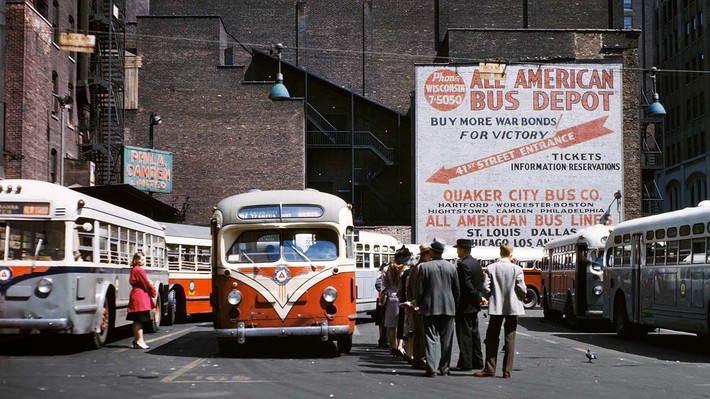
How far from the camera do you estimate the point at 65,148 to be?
4791 centimetres

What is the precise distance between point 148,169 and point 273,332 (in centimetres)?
3740

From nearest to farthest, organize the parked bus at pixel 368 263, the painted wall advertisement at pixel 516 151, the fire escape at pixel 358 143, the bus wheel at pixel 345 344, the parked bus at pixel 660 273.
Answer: the bus wheel at pixel 345 344, the parked bus at pixel 660 273, the parked bus at pixel 368 263, the painted wall advertisement at pixel 516 151, the fire escape at pixel 358 143

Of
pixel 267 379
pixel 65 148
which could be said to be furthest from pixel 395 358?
pixel 65 148

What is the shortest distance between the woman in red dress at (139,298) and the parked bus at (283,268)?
1847 millimetres

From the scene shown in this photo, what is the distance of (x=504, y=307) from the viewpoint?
46.7 feet

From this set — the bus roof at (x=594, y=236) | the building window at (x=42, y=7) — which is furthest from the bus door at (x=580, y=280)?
the building window at (x=42, y=7)

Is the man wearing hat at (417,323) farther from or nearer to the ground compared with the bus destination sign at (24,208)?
nearer to the ground

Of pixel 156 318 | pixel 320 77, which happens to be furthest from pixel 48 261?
pixel 320 77

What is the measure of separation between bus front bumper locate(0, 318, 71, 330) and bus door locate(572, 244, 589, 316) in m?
13.9

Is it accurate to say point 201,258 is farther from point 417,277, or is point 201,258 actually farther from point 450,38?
point 450,38

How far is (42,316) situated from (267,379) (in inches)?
198

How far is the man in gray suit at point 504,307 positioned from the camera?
559 inches

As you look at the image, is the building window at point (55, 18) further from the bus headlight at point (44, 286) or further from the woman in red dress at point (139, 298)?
the bus headlight at point (44, 286)

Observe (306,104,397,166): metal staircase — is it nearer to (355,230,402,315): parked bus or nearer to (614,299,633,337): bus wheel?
(355,230,402,315): parked bus
